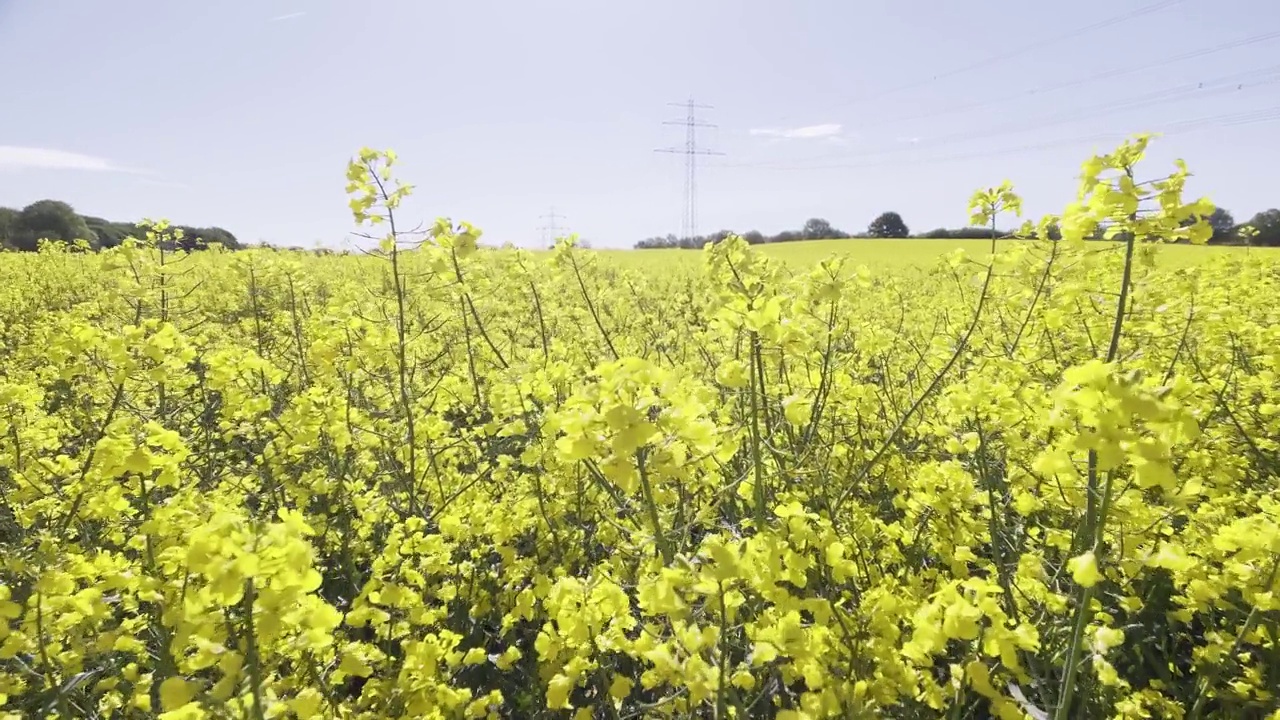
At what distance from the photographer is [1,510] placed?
136 inches

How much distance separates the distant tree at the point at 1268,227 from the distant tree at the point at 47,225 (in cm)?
4893

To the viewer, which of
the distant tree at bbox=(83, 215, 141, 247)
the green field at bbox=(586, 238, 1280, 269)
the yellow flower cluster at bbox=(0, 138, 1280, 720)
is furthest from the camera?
the distant tree at bbox=(83, 215, 141, 247)

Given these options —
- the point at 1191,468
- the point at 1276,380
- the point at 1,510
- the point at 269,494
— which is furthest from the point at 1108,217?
the point at 1,510

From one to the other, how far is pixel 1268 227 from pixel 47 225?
51418mm

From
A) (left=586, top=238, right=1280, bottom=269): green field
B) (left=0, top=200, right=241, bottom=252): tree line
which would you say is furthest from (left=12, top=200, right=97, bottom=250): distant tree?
(left=586, top=238, right=1280, bottom=269): green field

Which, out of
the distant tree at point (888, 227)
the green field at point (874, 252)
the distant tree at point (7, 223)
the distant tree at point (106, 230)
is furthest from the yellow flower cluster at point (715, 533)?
the distant tree at point (888, 227)

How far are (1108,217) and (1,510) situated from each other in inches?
203

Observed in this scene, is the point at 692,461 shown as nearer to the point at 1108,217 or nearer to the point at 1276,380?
the point at 1108,217

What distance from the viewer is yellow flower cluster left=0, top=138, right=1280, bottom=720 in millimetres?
1400

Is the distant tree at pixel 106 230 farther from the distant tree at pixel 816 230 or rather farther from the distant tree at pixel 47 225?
the distant tree at pixel 816 230

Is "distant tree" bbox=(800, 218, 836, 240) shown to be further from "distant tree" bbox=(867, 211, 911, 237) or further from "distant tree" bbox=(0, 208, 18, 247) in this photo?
"distant tree" bbox=(0, 208, 18, 247)

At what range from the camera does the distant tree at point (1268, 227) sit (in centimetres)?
2628

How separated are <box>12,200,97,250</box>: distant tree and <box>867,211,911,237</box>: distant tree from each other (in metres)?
50.1

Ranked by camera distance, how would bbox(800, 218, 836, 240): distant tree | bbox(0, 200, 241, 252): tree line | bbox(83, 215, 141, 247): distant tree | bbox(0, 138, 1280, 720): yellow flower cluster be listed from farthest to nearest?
bbox(800, 218, 836, 240): distant tree → bbox(83, 215, 141, 247): distant tree → bbox(0, 200, 241, 252): tree line → bbox(0, 138, 1280, 720): yellow flower cluster
